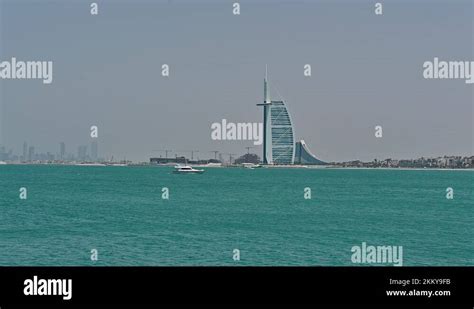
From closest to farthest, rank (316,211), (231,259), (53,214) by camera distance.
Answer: (231,259), (53,214), (316,211)

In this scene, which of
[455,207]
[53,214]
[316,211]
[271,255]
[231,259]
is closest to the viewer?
[231,259]

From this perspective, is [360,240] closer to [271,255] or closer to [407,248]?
[407,248]
